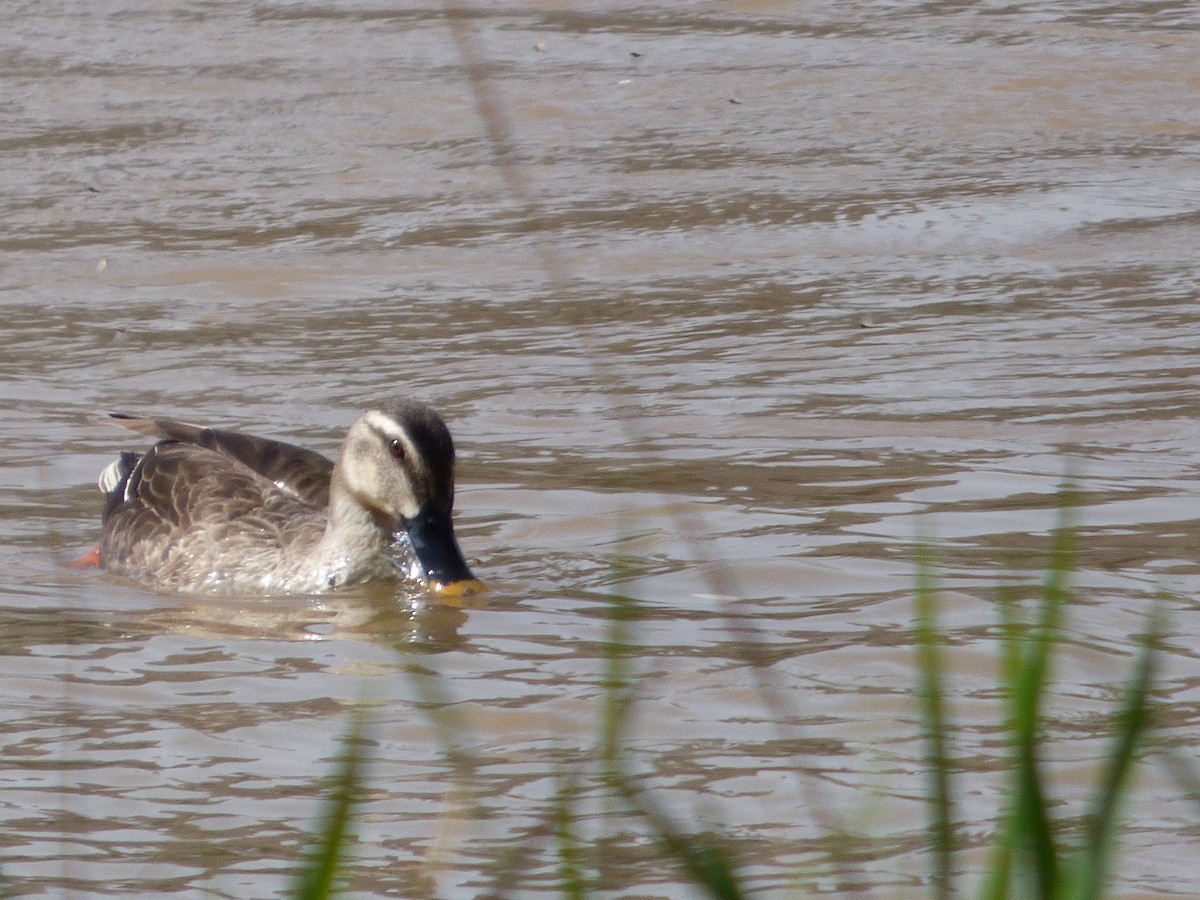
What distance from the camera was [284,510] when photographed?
A: 7.70 metres

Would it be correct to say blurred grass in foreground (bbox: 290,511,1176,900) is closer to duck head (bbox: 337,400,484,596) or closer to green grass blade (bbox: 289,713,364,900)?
green grass blade (bbox: 289,713,364,900)

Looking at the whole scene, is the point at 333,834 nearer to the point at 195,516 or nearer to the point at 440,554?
the point at 440,554

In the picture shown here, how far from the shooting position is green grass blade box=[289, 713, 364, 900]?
7.48 feet

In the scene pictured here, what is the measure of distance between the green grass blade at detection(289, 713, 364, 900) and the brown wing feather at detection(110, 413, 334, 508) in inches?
208

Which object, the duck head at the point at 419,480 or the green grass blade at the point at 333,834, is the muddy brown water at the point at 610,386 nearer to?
the duck head at the point at 419,480

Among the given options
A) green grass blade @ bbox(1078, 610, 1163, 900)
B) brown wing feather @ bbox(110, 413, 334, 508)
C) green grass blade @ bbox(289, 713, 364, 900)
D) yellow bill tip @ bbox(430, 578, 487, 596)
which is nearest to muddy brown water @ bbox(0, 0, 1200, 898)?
yellow bill tip @ bbox(430, 578, 487, 596)

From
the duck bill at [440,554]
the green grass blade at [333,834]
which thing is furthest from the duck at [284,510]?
the green grass blade at [333,834]

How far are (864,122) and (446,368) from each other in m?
4.15

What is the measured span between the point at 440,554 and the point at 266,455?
1.10m

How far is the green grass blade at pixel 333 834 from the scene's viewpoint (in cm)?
228

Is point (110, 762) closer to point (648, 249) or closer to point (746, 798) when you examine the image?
point (746, 798)

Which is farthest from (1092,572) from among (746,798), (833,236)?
(833,236)

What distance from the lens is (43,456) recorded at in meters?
8.18

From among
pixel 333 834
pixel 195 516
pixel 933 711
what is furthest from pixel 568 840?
pixel 195 516
